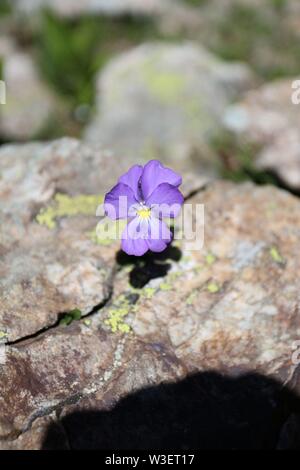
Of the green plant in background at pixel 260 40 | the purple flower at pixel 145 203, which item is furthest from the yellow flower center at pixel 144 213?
the green plant in background at pixel 260 40

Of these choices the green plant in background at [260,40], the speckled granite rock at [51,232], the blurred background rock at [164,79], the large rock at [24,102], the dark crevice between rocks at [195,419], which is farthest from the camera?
the green plant in background at [260,40]

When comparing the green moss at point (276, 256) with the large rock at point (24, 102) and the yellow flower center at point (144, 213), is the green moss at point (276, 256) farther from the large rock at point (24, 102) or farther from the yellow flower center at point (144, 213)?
the large rock at point (24, 102)

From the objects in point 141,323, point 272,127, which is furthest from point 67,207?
point 272,127

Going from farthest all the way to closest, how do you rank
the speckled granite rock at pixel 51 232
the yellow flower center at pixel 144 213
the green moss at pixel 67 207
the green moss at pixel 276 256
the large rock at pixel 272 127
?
the large rock at pixel 272 127, the green moss at pixel 67 207, the green moss at pixel 276 256, the speckled granite rock at pixel 51 232, the yellow flower center at pixel 144 213

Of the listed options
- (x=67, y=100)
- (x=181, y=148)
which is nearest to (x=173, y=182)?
(x=181, y=148)

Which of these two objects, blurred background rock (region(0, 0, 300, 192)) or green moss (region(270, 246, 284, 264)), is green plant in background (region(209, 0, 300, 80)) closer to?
blurred background rock (region(0, 0, 300, 192))
